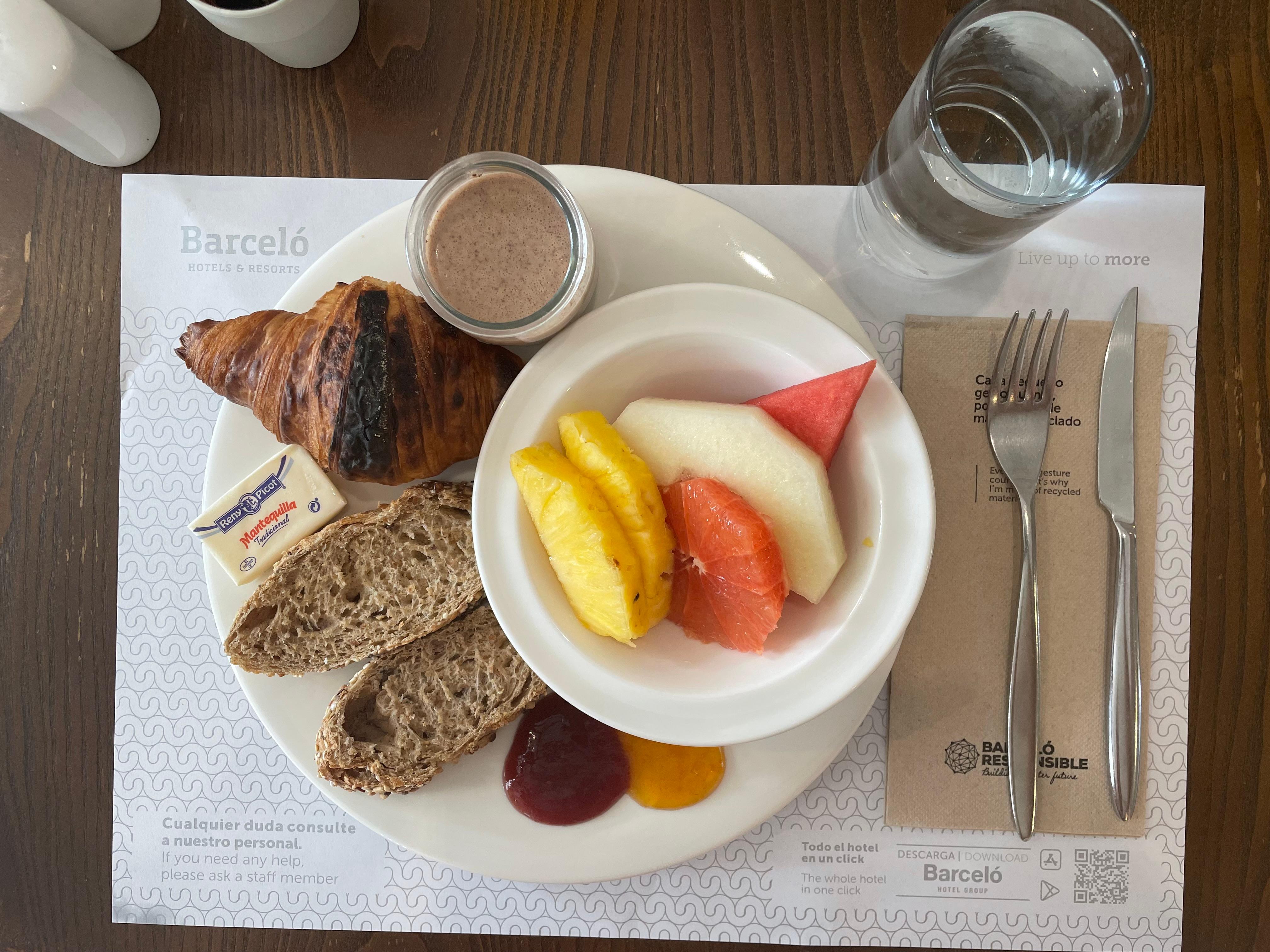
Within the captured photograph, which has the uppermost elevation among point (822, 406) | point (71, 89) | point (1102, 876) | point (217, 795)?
point (71, 89)

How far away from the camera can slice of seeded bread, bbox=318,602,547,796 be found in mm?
1074

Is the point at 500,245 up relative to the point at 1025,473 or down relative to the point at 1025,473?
up

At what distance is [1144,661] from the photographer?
1169 mm

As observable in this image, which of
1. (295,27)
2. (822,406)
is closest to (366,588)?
(822,406)

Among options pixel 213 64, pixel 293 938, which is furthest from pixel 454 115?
pixel 293 938

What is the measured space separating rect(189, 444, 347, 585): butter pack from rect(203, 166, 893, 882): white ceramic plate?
0.03m

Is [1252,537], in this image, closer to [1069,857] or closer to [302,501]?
[1069,857]

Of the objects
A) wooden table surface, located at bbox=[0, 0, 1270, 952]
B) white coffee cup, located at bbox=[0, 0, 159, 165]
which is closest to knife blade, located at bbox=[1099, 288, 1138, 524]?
wooden table surface, located at bbox=[0, 0, 1270, 952]

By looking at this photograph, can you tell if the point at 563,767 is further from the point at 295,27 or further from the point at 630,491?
the point at 295,27

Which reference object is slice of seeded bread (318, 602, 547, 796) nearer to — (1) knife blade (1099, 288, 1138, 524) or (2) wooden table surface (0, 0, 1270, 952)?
(2) wooden table surface (0, 0, 1270, 952)

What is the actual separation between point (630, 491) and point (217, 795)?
3.01 ft

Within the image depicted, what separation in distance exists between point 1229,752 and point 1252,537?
1.12 ft

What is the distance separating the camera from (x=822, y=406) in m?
0.88

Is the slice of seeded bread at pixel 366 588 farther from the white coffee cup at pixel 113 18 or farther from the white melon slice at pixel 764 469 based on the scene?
the white coffee cup at pixel 113 18
